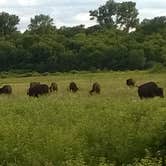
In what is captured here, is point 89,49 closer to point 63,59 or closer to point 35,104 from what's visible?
point 63,59

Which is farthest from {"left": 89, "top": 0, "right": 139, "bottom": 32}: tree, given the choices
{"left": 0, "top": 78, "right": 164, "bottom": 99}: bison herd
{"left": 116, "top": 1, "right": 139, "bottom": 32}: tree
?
{"left": 0, "top": 78, "right": 164, "bottom": 99}: bison herd

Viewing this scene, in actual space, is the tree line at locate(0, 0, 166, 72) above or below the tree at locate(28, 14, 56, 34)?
below

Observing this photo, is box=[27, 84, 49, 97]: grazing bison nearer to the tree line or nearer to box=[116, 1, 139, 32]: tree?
the tree line

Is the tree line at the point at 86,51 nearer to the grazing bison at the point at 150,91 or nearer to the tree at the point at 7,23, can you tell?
the tree at the point at 7,23

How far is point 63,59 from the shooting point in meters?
68.1

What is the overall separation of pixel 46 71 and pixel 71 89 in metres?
33.9

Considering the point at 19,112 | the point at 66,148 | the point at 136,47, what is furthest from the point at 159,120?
the point at 136,47

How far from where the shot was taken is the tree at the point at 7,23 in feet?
304

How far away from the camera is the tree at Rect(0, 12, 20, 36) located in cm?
9262

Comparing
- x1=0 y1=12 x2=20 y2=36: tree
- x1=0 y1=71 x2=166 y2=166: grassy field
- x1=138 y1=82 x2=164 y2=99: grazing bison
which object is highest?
x1=0 y1=12 x2=20 y2=36: tree

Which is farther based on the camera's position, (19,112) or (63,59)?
(63,59)

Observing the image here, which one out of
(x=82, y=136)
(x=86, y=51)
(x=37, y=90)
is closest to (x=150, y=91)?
(x=37, y=90)

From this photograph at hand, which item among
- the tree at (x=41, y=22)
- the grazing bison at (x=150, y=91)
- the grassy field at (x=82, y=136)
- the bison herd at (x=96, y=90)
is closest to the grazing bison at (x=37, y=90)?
the bison herd at (x=96, y=90)

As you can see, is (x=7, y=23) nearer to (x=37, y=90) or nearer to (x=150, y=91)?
(x=37, y=90)
